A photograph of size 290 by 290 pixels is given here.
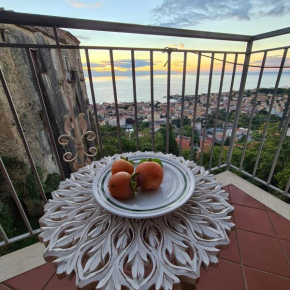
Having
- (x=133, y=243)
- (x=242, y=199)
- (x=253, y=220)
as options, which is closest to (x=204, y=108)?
(x=242, y=199)

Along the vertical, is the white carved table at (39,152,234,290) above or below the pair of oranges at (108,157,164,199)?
below

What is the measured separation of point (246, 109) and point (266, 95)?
Answer: 0.21 m

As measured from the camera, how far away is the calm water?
139 centimetres

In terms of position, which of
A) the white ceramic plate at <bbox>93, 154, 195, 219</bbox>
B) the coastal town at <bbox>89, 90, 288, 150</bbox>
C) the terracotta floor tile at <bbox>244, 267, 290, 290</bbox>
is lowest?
the terracotta floor tile at <bbox>244, 267, 290, 290</bbox>

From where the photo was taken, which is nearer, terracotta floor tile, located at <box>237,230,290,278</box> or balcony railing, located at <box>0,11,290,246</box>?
balcony railing, located at <box>0,11,290,246</box>

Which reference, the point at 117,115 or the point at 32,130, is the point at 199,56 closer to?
the point at 117,115

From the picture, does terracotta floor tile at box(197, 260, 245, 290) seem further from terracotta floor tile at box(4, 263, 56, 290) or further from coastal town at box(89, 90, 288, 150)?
coastal town at box(89, 90, 288, 150)

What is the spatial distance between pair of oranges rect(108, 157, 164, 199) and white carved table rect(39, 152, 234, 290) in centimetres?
10

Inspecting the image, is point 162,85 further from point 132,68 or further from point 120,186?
point 120,186

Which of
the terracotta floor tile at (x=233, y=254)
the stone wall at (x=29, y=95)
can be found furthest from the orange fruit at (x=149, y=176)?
the stone wall at (x=29, y=95)

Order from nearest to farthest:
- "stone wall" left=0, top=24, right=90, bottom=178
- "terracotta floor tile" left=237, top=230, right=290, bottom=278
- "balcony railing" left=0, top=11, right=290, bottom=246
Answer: "balcony railing" left=0, top=11, right=290, bottom=246 → "terracotta floor tile" left=237, top=230, right=290, bottom=278 → "stone wall" left=0, top=24, right=90, bottom=178

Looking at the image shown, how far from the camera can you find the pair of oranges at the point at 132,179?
58cm

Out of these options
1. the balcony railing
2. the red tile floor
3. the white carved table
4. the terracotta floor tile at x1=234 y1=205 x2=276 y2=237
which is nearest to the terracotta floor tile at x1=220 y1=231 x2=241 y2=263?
the red tile floor

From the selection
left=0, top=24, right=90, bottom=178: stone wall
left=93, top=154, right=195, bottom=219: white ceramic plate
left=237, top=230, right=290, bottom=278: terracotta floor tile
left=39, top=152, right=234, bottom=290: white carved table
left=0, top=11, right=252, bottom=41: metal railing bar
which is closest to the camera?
left=39, top=152, right=234, bottom=290: white carved table
